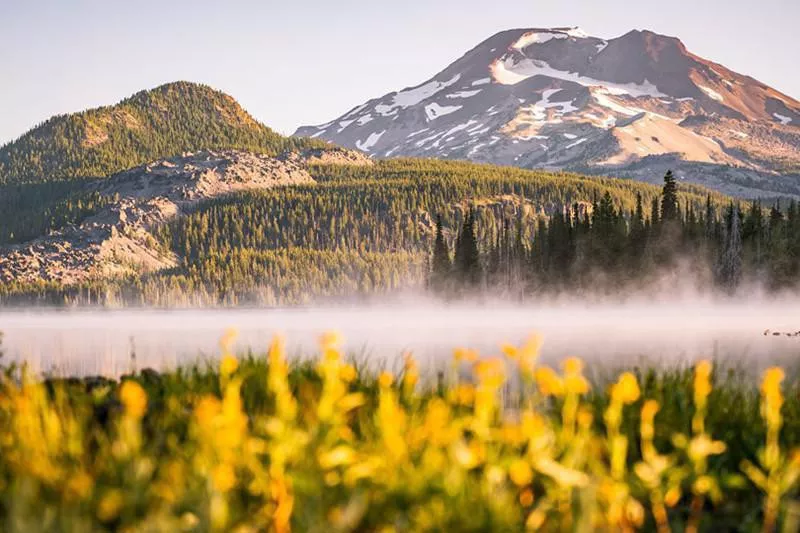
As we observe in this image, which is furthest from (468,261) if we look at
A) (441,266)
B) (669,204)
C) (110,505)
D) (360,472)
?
(110,505)

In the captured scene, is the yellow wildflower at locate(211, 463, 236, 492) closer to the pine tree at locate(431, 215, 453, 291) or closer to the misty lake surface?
the misty lake surface

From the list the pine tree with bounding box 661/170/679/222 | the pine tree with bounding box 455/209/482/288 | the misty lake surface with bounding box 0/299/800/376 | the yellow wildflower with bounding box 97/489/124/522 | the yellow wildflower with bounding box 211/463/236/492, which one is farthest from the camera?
the pine tree with bounding box 455/209/482/288

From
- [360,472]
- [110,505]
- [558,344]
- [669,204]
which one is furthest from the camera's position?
[669,204]

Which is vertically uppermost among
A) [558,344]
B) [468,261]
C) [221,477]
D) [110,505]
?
[221,477]

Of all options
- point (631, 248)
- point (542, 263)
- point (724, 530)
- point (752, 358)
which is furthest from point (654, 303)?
→ point (724, 530)

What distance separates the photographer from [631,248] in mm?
118875

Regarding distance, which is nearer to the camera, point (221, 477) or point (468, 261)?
point (221, 477)

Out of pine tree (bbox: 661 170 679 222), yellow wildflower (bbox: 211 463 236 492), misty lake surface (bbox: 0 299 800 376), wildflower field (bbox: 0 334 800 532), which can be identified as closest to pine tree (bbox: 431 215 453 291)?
misty lake surface (bbox: 0 299 800 376)

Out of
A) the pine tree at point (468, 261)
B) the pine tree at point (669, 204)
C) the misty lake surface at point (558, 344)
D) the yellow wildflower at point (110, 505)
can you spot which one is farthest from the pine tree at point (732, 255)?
the yellow wildflower at point (110, 505)

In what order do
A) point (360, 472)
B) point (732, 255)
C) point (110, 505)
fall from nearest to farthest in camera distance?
1. point (110, 505)
2. point (360, 472)
3. point (732, 255)

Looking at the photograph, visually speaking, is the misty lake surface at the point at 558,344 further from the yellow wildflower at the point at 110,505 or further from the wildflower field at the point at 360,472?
the yellow wildflower at the point at 110,505

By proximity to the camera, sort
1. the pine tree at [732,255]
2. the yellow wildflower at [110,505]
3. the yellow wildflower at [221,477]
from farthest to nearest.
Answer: the pine tree at [732,255] → the yellow wildflower at [110,505] → the yellow wildflower at [221,477]

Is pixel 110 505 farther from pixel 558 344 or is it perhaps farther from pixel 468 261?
pixel 468 261

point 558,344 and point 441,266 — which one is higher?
point 558,344
